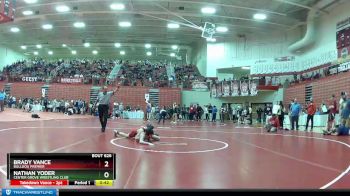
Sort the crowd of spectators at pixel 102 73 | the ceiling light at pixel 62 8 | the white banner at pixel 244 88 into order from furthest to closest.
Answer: the crowd of spectators at pixel 102 73
the white banner at pixel 244 88
the ceiling light at pixel 62 8

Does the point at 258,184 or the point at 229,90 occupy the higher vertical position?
the point at 229,90

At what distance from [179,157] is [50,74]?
35.3 m

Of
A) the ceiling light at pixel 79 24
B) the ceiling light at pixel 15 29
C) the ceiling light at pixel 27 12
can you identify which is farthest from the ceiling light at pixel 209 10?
the ceiling light at pixel 15 29

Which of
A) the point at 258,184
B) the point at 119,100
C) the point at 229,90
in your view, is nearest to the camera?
the point at 258,184

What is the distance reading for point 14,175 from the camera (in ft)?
6.50

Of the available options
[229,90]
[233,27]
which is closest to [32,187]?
[229,90]

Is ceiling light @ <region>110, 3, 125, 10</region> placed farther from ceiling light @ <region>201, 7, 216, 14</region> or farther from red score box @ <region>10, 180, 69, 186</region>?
red score box @ <region>10, 180, 69, 186</region>

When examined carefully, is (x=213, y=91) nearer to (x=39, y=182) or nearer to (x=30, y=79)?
(x=30, y=79)

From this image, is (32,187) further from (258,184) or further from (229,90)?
(229,90)

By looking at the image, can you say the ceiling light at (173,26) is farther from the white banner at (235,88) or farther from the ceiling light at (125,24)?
the white banner at (235,88)

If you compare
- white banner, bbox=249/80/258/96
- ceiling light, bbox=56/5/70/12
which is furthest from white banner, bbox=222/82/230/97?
ceiling light, bbox=56/5/70/12

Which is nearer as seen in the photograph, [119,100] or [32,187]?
Answer: [32,187]

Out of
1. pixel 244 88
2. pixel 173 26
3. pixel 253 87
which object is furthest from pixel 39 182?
pixel 173 26

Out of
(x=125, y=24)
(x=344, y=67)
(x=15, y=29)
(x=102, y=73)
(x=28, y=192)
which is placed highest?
(x=15, y=29)
